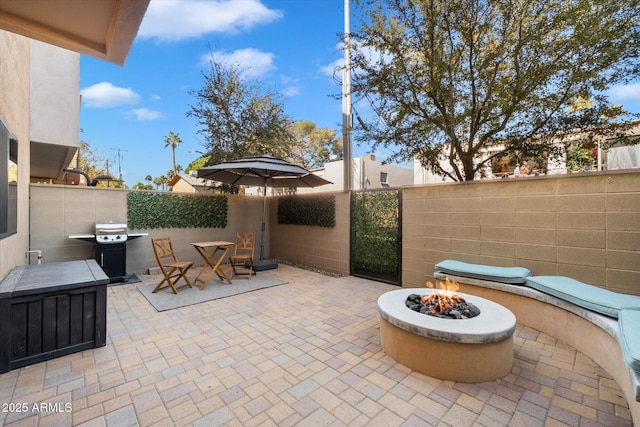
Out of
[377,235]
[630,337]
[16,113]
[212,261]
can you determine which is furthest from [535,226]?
[16,113]

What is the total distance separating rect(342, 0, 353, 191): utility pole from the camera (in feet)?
17.9

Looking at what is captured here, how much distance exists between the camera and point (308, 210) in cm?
682

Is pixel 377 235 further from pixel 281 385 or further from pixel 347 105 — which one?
pixel 281 385

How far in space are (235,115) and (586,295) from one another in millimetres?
7821

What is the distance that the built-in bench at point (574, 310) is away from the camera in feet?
6.03

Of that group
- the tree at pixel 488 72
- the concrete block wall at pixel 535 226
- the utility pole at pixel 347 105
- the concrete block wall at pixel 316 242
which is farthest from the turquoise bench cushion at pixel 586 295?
the utility pole at pixel 347 105

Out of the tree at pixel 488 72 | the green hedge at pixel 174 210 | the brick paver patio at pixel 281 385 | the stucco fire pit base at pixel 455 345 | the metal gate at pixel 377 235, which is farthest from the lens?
the green hedge at pixel 174 210

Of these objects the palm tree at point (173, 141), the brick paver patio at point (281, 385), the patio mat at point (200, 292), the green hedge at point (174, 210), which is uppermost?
the palm tree at point (173, 141)

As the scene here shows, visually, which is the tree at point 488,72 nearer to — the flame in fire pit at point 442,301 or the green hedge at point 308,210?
the green hedge at point 308,210

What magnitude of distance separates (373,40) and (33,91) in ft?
20.6

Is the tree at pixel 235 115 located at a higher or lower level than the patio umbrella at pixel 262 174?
higher

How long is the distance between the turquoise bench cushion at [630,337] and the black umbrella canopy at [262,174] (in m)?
4.54

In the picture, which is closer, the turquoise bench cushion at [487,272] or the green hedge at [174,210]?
the turquoise bench cushion at [487,272]

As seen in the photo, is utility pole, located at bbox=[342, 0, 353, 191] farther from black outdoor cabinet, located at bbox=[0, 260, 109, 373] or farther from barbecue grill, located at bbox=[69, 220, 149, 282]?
black outdoor cabinet, located at bbox=[0, 260, 109, 373]
